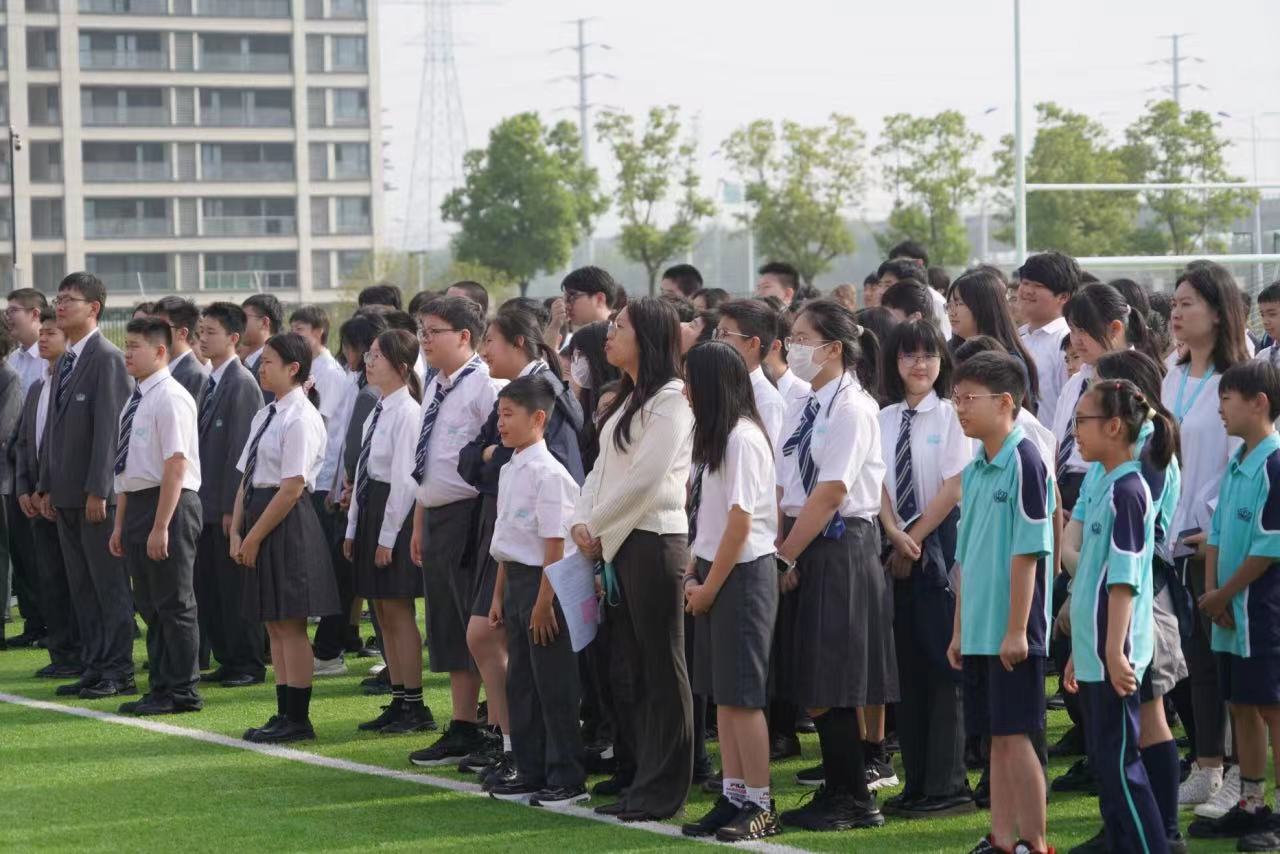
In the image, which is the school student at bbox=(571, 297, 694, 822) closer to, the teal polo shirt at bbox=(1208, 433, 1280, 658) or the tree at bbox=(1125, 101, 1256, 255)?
the teal polo shirt at bbox=(1208, 433, 1280, 658)

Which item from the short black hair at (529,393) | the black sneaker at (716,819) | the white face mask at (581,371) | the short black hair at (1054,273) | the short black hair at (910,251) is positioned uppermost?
the short black hair at (910,251)

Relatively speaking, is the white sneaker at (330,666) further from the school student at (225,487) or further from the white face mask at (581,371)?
the white face mask at (581,371)

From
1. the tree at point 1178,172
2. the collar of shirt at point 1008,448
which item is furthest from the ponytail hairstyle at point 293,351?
the tree at point 1178,172

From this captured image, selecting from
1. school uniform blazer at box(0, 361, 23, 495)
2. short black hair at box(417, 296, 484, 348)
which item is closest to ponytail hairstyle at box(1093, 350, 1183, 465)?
short black hair at box(417, 296, 484, 348)

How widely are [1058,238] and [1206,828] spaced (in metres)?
41.0

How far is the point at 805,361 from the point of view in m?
7.18

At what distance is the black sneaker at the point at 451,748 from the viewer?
8.21 meters

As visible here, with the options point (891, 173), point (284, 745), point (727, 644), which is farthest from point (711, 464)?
point (891, 173)

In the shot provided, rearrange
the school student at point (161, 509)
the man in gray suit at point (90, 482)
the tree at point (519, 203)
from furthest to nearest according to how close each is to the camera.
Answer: the tree at point (519, 203), the man in gray suit at point (90, 482), the school student at point (161, 509)

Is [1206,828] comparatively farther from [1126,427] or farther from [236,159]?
[236,159]

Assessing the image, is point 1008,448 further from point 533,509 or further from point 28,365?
point 28,365

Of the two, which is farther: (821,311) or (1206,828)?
(821,311)

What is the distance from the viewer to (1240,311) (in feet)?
23.1

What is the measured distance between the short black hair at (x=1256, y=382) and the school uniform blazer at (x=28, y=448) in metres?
8.07
